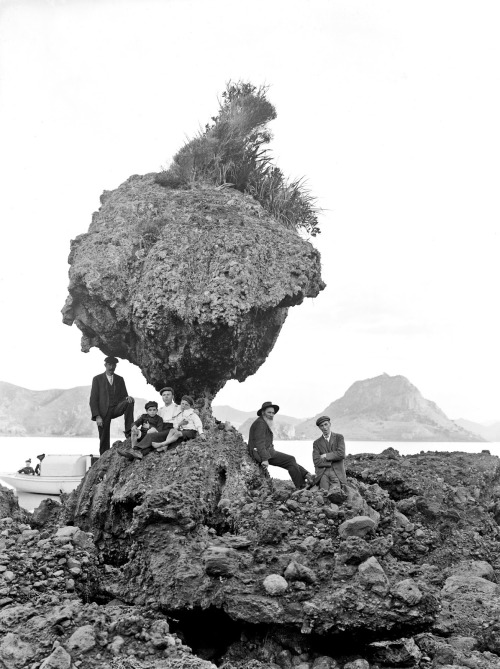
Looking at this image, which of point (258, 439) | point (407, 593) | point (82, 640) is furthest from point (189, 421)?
point (407, 593)

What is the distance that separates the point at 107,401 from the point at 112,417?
1.34 ft

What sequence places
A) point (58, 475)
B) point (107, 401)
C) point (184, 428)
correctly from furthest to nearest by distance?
point (58, 475)
point (107, 401)
point (184, 428)

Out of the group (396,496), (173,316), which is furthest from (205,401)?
(396,496)

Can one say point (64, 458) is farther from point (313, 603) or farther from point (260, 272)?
point (313, 603)

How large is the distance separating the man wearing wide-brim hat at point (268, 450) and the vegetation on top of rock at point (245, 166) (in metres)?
5.74

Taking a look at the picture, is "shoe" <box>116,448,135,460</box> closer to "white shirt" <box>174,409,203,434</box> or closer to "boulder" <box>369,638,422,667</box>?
"white shirt" <box>174,409,203,434</box>

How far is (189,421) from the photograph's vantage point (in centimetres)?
1256

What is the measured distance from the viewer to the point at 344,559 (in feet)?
29.8

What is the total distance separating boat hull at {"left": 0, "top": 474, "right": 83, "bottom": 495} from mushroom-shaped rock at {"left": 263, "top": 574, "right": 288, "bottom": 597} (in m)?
9.60

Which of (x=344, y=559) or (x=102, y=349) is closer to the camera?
(x=344, y=559)

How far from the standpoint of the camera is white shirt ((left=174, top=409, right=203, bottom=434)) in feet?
41.0

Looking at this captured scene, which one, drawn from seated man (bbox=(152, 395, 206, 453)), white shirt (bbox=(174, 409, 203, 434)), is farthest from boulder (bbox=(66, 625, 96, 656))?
white shirt (bbox=(174, 409, 203, 434))

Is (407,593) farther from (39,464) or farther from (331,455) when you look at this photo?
(39,464)

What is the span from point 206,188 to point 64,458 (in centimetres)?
873
